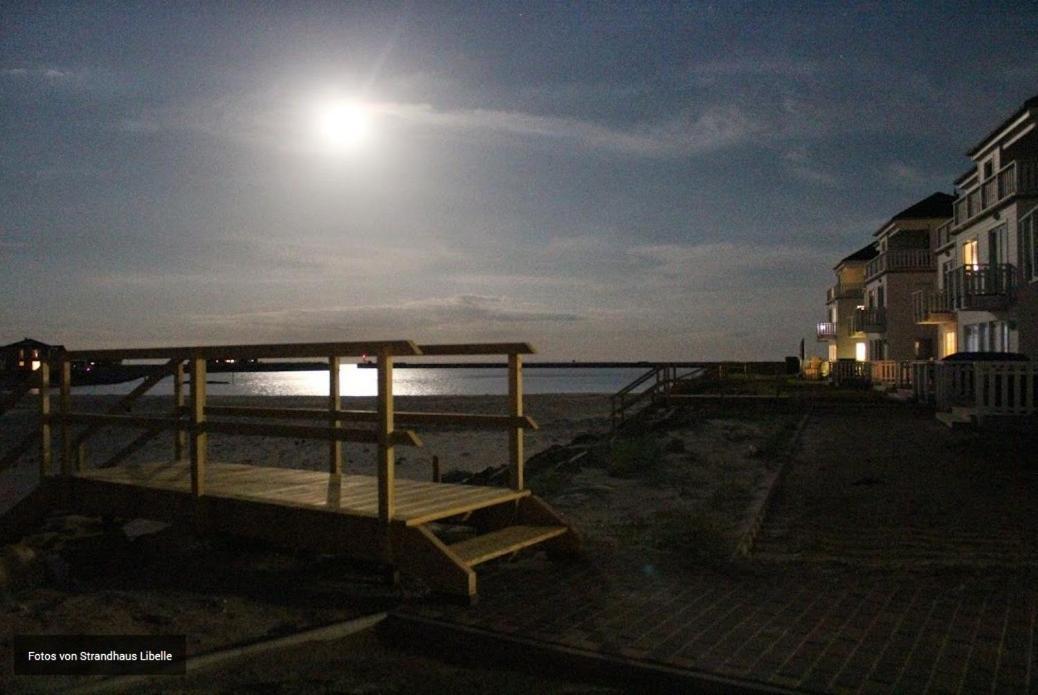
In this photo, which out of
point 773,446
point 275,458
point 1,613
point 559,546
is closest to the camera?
point 1,613

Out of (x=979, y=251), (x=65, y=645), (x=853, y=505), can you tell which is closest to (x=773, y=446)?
(x=853, y=505)

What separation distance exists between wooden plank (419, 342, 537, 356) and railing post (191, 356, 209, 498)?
85.6 inches

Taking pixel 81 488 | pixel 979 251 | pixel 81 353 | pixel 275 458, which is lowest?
pixel 275 458

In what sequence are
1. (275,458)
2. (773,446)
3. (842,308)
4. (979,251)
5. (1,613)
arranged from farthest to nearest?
(842,308) → (979,251) → (275,458) → (773,446) → (1,613)

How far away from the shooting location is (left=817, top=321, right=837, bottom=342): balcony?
2437 inches

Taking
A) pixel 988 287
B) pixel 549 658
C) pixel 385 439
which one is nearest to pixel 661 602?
pixel 549 658

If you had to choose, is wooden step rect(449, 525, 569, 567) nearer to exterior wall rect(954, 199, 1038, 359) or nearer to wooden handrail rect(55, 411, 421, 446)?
wooden handrail rect(55, 411, 421, 446)

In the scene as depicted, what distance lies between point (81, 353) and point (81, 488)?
1519 mm

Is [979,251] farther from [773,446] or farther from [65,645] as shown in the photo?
[65,645]

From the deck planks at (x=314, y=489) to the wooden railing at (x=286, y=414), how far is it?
243mm

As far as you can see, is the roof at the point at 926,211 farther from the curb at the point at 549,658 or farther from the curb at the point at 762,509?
the curb at the point at 549,658

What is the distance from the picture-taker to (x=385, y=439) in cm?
611

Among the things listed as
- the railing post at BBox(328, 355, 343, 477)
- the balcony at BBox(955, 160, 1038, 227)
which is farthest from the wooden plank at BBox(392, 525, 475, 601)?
the balcony at BBox(955, 160, 1038, 227)

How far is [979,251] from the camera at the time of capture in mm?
27469
